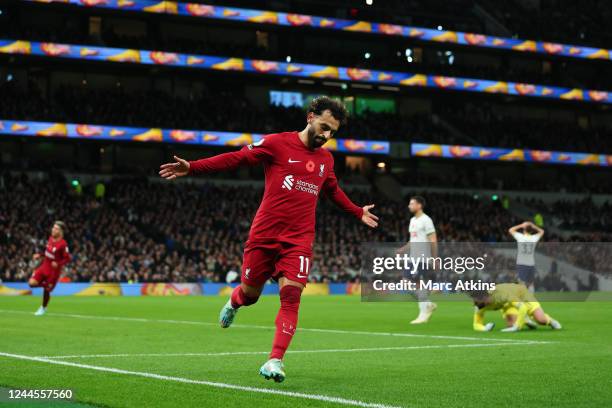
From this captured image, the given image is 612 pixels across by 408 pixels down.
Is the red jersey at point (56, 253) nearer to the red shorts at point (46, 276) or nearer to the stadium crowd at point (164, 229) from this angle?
the red shorts at point (46, 276)

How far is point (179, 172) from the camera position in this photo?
8945mm

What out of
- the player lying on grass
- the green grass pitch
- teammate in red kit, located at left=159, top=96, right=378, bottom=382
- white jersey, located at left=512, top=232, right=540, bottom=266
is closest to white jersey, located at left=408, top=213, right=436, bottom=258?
the green grass pitch

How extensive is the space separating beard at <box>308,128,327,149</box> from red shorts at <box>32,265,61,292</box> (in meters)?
16.1

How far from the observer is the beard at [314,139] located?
961cm

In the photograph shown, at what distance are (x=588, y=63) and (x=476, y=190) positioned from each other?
61.9 ft

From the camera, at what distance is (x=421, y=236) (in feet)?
65.8

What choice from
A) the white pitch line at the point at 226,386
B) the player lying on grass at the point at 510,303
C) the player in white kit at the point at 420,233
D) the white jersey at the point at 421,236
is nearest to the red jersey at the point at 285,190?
the white pitch line at the point at 226,386

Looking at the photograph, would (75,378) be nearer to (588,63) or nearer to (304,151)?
(304,151)

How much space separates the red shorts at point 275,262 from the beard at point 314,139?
1.03 meters

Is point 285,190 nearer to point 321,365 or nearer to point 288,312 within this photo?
point 288,312

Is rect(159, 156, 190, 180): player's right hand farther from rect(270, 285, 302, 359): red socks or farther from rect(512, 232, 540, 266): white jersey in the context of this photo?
rect(512, 232, 540, 266): white jersey

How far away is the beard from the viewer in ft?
31.5

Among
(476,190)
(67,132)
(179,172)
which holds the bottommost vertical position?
(476,190)

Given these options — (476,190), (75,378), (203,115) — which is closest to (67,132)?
(203,115)
